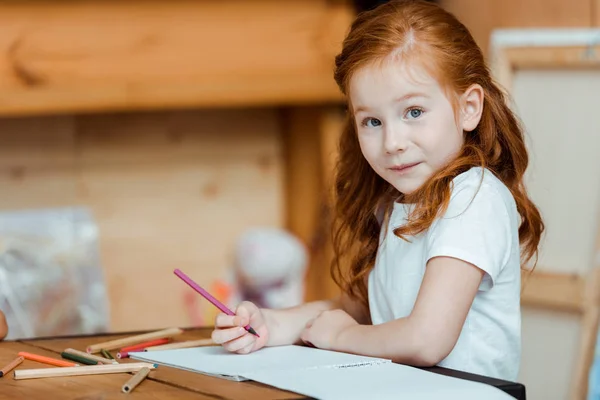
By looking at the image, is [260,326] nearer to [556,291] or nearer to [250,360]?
[250,360]

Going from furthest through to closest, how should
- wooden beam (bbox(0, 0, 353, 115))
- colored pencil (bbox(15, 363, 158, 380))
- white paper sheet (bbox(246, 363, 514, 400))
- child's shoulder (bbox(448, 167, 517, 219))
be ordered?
1. wooden beam (bbox(0, 0, 353, 115))
2. child's shoulder (bbox(448, 167, 517, 219))
3. colored pencil (bbox(15, 363, 158, 380))
4. white paper sheet (bbox(246, 363, 514, 400))

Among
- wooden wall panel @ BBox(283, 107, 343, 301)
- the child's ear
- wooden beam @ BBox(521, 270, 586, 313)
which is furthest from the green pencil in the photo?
wooden wall panel @ BBox(283, 107, 343, 301)

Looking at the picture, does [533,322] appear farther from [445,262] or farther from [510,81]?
[445,262]

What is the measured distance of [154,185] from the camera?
93.1 inches

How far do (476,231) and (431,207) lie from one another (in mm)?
58

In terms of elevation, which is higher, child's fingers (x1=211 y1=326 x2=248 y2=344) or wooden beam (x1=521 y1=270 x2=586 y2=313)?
child's fingers (x1=211 y1=326 x2=248 y2=344)

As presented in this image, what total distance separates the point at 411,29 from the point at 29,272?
54.6 inches

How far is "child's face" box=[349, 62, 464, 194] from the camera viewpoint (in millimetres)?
1023

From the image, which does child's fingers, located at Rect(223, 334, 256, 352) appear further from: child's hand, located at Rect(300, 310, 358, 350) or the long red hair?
the long red hair

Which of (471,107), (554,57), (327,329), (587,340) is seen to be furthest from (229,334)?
(554,57)

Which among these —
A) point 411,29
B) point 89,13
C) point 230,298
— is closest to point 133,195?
point 230,298

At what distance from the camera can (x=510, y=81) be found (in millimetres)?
1907

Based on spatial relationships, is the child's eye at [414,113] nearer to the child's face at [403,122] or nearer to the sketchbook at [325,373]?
the child's face at [403,122]

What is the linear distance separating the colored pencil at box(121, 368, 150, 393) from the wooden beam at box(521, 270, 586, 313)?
97cm
